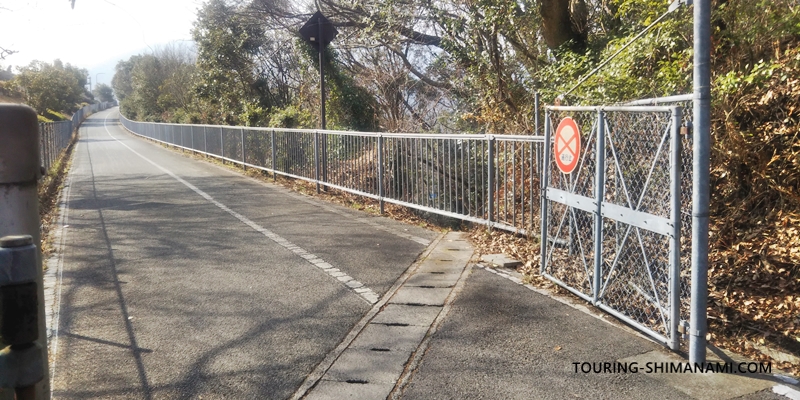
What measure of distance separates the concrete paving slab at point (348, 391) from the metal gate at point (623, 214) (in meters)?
2.10

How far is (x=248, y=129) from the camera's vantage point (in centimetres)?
1875

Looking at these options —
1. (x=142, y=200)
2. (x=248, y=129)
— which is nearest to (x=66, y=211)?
(x=142, y=200)

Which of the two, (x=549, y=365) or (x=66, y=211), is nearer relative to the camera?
(x=549, y=365)

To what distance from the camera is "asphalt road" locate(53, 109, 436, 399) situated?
4613mm

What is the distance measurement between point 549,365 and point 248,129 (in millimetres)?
15370

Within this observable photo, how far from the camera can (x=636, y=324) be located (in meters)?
5.16

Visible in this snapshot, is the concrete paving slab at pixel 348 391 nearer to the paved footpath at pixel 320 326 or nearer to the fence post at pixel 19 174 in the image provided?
the paved footpath at pixel 320 326

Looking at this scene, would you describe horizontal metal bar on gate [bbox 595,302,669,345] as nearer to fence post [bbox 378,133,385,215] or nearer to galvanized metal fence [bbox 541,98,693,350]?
galvanized metal fence [bbox 541,98,693,350]

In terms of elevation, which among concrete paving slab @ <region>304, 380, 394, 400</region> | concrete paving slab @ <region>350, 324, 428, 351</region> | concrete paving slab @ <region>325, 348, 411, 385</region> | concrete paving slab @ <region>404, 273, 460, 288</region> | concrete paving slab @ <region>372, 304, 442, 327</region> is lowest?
concrete paving slab @ <region>304, 380, 394, 400</region>

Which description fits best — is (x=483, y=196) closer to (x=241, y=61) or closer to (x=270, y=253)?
(x=270, y=253)

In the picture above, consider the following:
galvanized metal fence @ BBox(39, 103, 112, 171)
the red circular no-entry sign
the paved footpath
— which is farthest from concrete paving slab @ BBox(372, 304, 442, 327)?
galvanized metal fence @ BBox(39, 103, 112, 171)

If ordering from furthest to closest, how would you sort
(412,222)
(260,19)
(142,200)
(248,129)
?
(260,19) → (248,129) → (142,200) → (412,222)

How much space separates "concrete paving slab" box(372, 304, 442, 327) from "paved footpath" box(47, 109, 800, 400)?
25 mm

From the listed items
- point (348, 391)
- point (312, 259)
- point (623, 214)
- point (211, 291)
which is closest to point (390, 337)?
point (348, 391)
